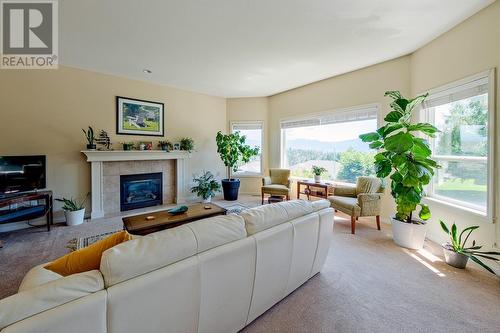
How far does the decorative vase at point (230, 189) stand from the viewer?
5.50 m

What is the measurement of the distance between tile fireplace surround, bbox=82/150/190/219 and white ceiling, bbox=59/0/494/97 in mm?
1640

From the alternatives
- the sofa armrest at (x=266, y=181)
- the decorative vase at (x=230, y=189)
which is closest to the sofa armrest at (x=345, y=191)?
the sofa armrest at (x=266, y=181)

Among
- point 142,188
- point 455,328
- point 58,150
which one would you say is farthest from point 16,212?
point 455,328

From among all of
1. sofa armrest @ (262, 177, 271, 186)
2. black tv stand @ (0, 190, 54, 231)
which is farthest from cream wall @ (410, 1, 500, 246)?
black tv stand @ (0, 190, 54, 231)

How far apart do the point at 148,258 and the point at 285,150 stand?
5127 millimetres

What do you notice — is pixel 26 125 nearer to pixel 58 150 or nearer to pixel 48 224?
pixel 58 150

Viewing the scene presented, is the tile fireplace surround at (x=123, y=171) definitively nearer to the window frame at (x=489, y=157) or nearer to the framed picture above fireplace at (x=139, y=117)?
the framed picture above fireplace at (x=139, y=117)

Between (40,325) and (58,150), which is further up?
(58,150)

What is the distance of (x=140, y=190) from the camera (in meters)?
4.72

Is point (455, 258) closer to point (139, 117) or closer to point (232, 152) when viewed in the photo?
point (232, 152)

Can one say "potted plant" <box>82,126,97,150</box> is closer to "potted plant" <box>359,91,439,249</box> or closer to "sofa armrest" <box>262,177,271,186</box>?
"sofa armrest" <box>262,177,271,186</box>

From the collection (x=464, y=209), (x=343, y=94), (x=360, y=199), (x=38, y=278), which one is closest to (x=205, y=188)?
(x=360, y=199)

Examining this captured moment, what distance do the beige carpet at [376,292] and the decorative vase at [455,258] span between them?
0.07 m

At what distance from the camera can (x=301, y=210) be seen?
1.88m
